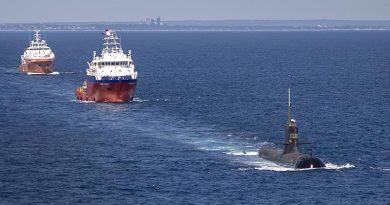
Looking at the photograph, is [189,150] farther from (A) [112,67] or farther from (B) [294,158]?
(A) [112,67]

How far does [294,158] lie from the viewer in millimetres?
106188

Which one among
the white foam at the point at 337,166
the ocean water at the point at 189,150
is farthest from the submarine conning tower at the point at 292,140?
the white foam at the point at 337,166

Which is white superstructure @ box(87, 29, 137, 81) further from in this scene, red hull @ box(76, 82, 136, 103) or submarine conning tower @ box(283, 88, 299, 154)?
submarine conning tower @ box(283, 88, 299, 154)

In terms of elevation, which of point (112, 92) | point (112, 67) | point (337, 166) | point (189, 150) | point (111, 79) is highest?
point (112, 67)

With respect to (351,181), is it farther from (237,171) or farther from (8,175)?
(8,175)

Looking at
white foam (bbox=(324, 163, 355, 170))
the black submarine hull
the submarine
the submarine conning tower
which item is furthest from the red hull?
white foam (bbox=(324, 163, 355, 170))

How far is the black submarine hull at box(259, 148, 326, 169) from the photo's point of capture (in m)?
105

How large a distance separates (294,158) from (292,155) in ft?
3.39

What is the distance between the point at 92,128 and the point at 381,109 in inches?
1708

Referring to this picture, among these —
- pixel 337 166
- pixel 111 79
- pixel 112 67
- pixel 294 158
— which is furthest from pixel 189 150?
pixel 112 67

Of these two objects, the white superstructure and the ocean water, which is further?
the white superstructure

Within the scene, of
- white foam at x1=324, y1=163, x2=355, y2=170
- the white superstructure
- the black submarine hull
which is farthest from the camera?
the white superstructure

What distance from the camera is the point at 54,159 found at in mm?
114500

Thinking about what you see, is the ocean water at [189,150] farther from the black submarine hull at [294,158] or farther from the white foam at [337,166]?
the black submarine hull at [294,158]
